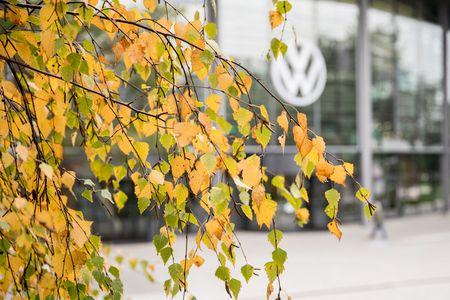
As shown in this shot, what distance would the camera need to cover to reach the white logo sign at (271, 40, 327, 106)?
18.5m

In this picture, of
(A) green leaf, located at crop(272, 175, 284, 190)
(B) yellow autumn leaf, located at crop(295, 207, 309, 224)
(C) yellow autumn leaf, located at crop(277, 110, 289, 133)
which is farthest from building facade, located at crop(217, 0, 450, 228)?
(C) yellow autumn leaf, located at crop(277, 110, 289, 133)

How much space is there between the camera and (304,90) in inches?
742

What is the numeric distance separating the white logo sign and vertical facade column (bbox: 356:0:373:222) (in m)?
1.57

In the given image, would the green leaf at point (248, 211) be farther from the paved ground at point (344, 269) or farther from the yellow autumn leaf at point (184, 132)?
the paved ground at point (344, 269)

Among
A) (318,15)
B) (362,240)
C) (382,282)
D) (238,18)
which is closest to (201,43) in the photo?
(382,282)

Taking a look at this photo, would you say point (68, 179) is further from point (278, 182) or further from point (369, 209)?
point (369, 209)

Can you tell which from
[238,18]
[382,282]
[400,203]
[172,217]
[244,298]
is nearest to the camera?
[172,217]

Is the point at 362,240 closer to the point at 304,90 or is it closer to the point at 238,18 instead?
the point at 304,90

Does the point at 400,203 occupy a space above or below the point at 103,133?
below

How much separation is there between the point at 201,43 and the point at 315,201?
17.5 meters

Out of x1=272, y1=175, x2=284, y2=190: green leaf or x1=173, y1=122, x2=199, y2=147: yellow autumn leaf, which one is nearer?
x1=173, y1=122, x2=199, y2=147: yellow autumn leaf

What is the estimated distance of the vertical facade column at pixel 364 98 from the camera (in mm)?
20062

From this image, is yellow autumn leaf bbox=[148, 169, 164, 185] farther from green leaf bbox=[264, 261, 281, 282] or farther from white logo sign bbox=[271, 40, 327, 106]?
white logo sign bbox=[271, 40, 327, 106]

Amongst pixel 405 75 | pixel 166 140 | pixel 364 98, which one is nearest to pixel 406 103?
pixel 405 75
